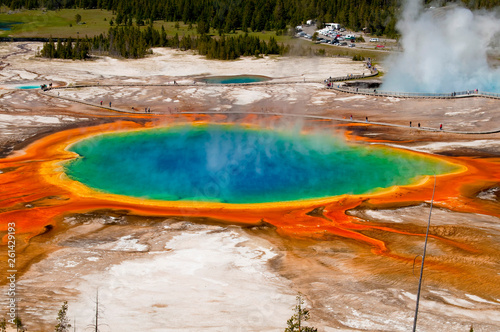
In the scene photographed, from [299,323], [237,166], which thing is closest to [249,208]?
[237,166]

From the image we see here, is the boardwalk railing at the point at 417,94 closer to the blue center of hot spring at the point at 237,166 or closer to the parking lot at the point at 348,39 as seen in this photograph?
the blue center of hot spring at the point at 237,166

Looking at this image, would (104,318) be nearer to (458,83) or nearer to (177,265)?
(177,265)

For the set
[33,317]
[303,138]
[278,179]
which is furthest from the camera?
[303,138]

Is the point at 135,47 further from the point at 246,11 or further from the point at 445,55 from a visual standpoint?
the point at 445,55

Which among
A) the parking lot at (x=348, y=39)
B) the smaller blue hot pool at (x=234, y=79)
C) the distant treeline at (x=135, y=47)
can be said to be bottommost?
the smaller blue hot pool at (x=234, y=79)

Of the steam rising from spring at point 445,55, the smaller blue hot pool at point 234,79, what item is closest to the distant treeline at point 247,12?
the smaller blue hot pool at point 234,79

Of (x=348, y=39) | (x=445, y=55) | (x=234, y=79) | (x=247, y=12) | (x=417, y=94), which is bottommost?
(x=234, y=79)

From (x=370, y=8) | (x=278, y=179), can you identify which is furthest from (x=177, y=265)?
(x=370, y=8)
